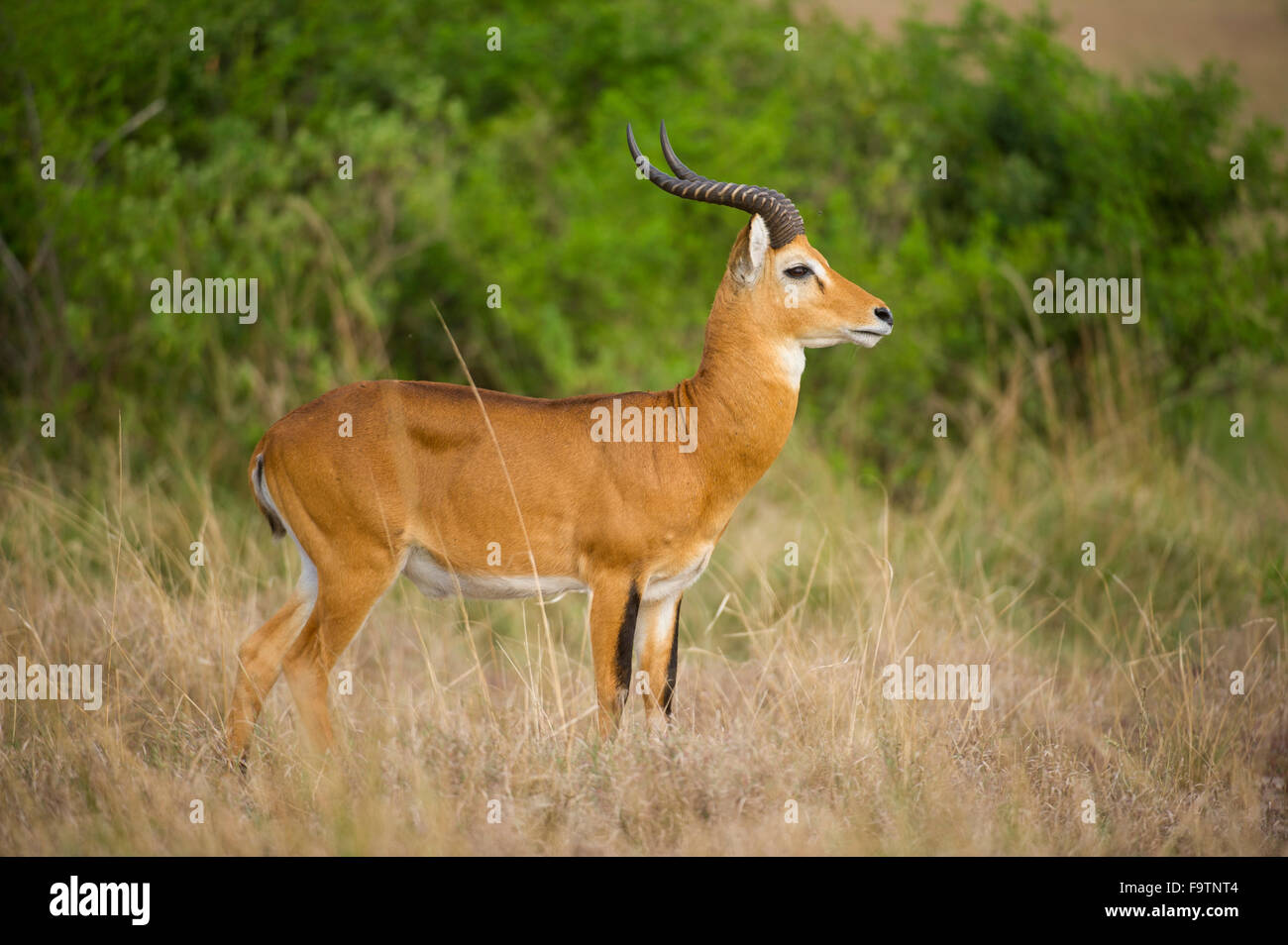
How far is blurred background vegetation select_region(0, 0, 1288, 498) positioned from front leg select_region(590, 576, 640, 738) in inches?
203

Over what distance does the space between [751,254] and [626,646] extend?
1.82 metres

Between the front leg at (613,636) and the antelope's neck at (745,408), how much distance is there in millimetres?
645

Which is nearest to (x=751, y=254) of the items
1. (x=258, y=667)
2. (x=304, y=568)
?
(x=304, y=568)

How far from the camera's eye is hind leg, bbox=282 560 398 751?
5.79 metres

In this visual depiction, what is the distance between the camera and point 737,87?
14930 mm

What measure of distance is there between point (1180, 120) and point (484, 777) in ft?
30.5

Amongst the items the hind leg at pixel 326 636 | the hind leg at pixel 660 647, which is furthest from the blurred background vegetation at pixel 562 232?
the hind leg at pixel 660 647

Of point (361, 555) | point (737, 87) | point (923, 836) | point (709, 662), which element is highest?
point (737, 87)

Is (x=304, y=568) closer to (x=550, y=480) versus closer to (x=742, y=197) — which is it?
(x=550, y=480)

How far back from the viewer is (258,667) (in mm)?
5996

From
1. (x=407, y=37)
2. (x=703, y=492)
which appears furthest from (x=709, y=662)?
(x=407, y=37)

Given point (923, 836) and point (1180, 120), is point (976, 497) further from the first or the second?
point (923, 836)

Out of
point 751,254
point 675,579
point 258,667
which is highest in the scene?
point 751,254

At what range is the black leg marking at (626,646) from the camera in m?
5.70
